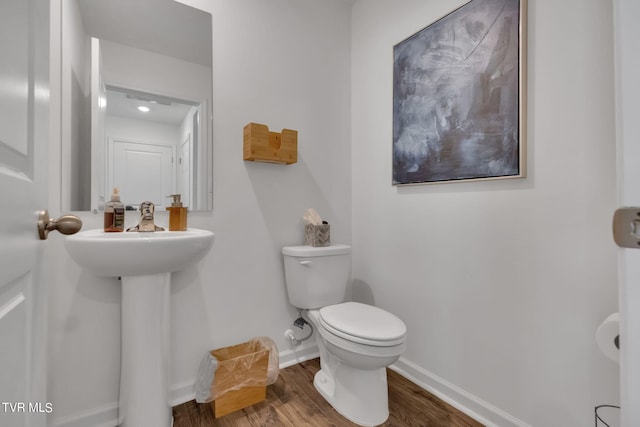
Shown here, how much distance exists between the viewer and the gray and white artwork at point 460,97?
127cm

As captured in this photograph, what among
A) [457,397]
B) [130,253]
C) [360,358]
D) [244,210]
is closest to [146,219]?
[130,253]

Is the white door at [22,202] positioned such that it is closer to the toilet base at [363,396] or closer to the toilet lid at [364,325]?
the toilet lid at [364,325]

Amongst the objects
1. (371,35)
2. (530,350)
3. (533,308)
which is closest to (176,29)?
(371,35)

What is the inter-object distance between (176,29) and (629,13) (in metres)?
1.73

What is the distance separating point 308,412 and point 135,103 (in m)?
1.70

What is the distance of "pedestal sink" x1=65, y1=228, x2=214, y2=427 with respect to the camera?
3.60 feet

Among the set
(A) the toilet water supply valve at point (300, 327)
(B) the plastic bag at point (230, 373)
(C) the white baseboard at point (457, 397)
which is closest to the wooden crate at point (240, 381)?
(B) the plastic bag at point (230, 373)

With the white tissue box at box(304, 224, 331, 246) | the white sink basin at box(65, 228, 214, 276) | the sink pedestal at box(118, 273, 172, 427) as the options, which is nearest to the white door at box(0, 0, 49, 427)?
the white sink basin at box(65, 228, 214, 276)

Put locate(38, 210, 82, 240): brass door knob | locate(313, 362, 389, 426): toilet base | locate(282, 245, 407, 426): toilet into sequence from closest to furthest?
locate(38, 210, 82, 240): brass door knob → locate(282, 245, 407, 426): toilet → locate(313, 362, 389, 426): toilet base

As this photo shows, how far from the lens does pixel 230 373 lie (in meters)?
1.43

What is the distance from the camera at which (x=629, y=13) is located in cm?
53

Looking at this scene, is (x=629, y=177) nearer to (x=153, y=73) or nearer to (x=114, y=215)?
(x=114, y=215)

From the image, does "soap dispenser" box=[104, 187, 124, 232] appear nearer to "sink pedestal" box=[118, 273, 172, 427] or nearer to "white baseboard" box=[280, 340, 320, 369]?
"sink pedestal" box=[118, 273, 172, 427]

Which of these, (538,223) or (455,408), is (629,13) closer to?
(538,223)
